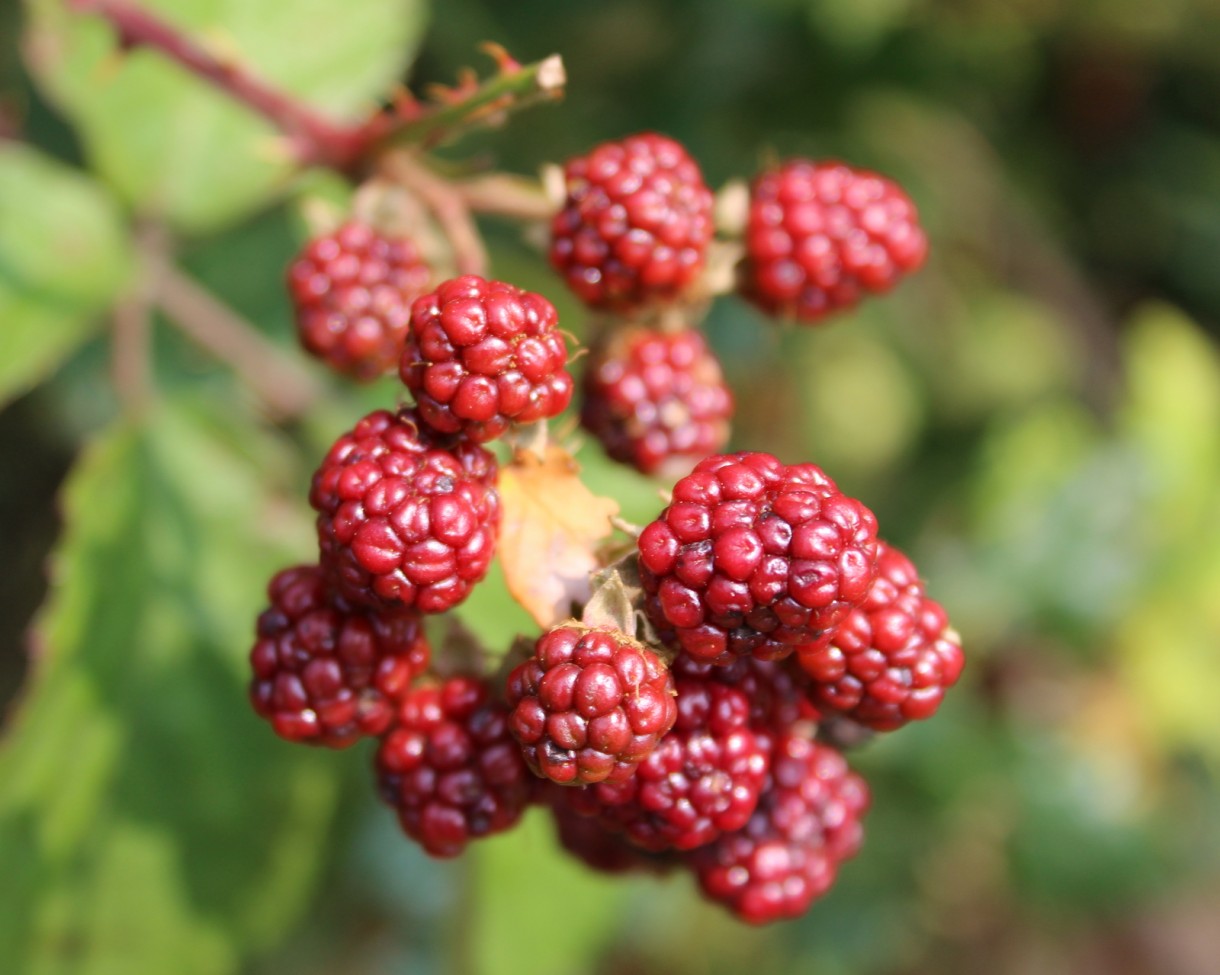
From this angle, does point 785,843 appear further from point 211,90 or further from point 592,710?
point 211,90

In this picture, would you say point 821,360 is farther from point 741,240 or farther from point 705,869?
point 705,869

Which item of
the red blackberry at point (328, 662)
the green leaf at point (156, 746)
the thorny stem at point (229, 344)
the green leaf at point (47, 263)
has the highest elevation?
the red blackberry at point (328, 662)

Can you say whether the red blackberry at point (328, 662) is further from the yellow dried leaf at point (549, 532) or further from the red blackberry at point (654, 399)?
the red blackberry at point (654, 399)

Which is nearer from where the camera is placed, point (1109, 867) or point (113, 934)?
point (113, 934)

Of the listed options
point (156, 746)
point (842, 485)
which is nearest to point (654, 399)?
point (156, 746)

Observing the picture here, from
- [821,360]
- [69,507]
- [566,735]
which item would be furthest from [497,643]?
[821,360]

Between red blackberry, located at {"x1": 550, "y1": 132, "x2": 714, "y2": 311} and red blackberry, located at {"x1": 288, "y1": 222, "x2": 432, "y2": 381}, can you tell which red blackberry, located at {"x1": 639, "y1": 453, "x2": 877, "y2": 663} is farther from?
red blackberry, located at {"x1": 288, "y1": 222, "x2": 432, "y2": 381}

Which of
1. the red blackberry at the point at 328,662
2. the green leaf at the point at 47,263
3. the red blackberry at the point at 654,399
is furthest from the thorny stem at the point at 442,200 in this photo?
the green leaf at the point at 47,263
